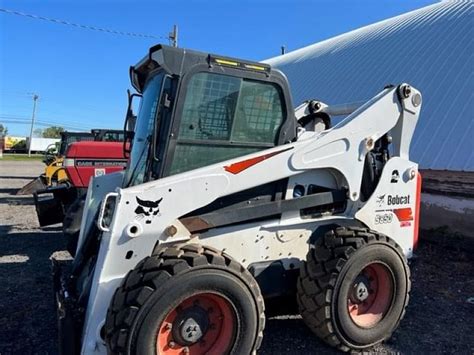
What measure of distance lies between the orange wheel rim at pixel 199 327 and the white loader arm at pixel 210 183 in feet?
1.63

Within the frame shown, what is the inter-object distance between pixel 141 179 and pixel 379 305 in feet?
8.40

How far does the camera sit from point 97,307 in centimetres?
352

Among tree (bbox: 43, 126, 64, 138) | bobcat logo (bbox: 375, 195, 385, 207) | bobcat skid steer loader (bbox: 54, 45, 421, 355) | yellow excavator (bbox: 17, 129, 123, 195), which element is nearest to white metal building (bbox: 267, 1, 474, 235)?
bobcat skid steer loader (bbox: 54, 45, 421, 355)

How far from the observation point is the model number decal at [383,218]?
15.7ft

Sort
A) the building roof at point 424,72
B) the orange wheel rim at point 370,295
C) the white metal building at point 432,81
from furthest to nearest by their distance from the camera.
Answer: the building roof at point 424,72, the white metal building at point 432,81, the orange wheel rim at point 370,295

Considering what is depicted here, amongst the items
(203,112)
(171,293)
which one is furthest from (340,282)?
(203,112)

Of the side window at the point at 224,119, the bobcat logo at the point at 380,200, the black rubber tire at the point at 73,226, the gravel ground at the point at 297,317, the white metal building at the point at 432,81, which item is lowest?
the gravel ground at the point at 297,317

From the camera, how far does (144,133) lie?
440cm

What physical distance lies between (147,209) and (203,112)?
0.99 m

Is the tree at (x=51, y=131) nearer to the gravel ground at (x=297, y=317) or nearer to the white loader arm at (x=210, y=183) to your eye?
the gravel ground at (x=297, y=317)

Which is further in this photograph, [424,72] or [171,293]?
[424,72]

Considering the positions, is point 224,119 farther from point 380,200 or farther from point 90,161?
point 90,161

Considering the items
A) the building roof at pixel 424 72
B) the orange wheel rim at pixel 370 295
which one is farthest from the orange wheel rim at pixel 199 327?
the building roof at pixel 424 72

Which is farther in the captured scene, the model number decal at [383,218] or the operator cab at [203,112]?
the model number decal at [383,218]
